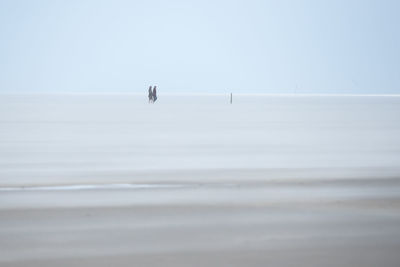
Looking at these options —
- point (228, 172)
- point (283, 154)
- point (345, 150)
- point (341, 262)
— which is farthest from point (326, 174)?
point (341, 262)

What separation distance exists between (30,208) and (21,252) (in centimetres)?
236

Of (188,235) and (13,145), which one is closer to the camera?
(188,235)

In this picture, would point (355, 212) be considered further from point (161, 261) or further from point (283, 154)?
point (283, 154)

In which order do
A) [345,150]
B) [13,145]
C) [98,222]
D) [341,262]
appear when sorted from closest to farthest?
[341,262]
[98,222]
[345,150]
[13,145]

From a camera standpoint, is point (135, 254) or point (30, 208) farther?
point (30, 208)

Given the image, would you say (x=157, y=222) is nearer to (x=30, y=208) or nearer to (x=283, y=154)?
(x=30, y=208)

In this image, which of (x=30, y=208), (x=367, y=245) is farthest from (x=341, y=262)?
(x=30, y=208)

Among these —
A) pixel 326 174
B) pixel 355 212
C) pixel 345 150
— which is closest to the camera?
pixel 355 212

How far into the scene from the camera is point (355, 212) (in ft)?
27.3

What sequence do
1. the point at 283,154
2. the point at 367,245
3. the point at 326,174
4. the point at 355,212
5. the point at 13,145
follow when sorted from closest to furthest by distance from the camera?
the point at 367,245 → the point at 355,212 → the point at 326,174 → the point at 283,154 → the point at 13,145

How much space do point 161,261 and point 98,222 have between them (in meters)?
1.87

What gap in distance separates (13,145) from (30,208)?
1004 centimetres

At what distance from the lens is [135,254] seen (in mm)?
6211

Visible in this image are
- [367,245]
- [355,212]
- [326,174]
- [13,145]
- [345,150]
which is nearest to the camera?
[367,245]
